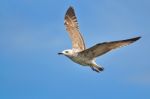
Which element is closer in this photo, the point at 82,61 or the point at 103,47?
the point at 103,47

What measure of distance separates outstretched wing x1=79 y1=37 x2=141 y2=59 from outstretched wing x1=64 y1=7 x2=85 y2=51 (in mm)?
2782

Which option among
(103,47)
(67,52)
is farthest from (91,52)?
(67,52)

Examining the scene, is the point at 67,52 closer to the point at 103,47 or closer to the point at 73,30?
the point at 103,47

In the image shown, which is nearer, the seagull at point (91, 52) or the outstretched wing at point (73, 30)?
the seagull at point (91, 52)

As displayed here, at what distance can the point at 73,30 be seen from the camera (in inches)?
959

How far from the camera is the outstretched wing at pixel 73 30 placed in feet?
74.8

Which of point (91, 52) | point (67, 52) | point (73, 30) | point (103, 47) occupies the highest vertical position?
point (73, 30)

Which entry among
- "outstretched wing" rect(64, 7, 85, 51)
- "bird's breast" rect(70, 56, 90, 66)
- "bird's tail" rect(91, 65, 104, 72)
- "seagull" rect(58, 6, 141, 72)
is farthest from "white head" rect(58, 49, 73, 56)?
"outstretched wing" rect(64, 7, 85, 51)

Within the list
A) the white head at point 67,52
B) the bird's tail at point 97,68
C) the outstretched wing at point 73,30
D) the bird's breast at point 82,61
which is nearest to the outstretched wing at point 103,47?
the bird's breast at point 82,61

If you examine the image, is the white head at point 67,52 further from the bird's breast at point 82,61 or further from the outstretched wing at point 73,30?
the outstretched wing at point 73,30

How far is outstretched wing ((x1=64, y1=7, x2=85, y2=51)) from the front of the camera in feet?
74.8

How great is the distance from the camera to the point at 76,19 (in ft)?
83.1

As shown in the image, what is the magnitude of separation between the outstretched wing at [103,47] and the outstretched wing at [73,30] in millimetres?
2782

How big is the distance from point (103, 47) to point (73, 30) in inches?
238
